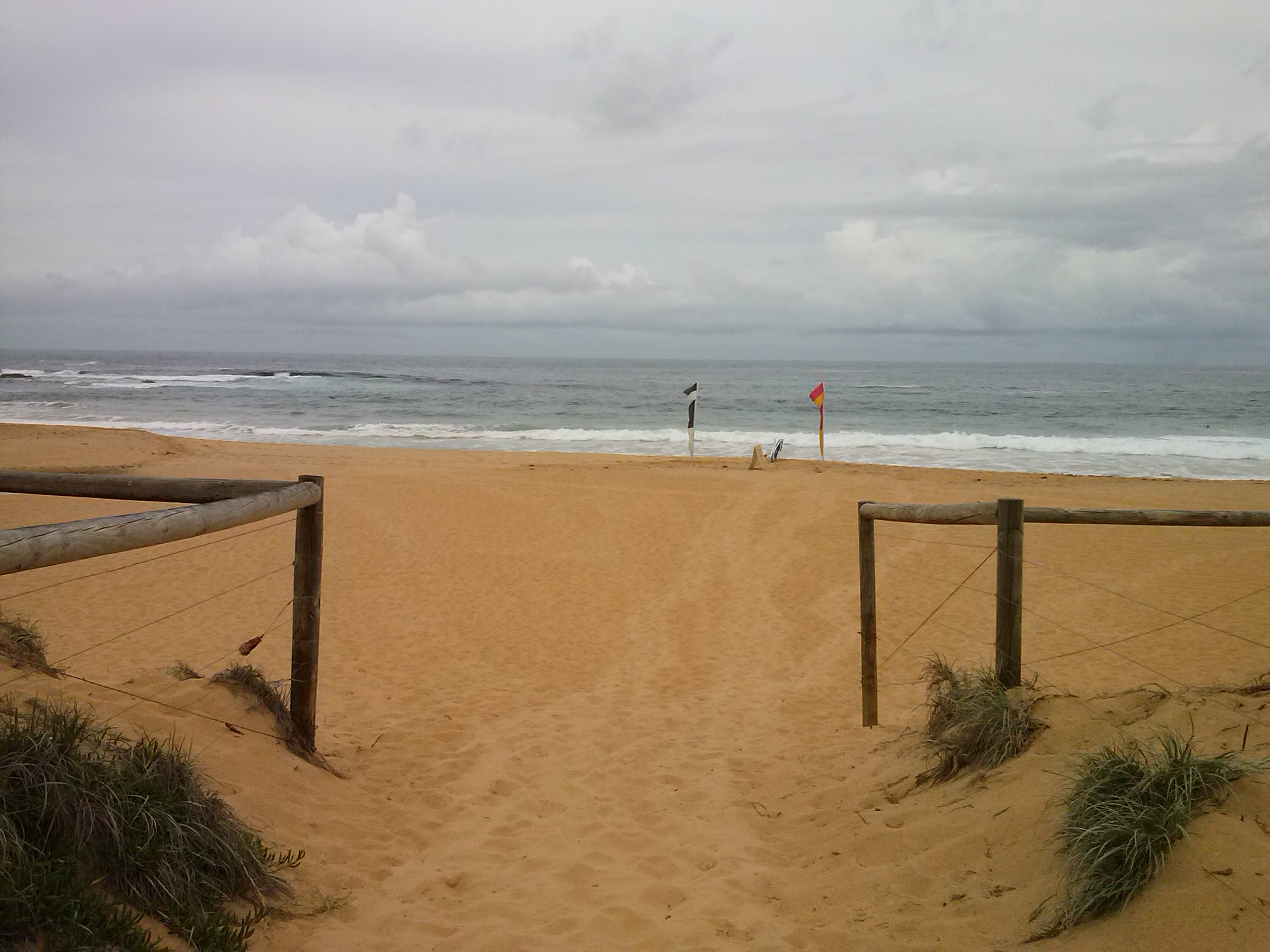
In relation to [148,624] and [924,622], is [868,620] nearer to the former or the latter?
[924,622]

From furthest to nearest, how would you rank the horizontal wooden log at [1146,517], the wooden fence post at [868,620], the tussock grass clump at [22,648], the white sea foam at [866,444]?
the white sea foam at [866,444] < the wooden fence post at [868,620] < the horizontal wooden log at [1146,517] < the tussock grass clump at [22,648]

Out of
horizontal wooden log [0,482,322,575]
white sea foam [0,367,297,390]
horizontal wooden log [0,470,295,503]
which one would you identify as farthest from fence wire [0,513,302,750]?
white sea foam [0,367,297,390]

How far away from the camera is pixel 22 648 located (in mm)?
4309

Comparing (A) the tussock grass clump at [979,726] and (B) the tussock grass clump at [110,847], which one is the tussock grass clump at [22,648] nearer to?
(B) the tussock grass clump at [110,847]

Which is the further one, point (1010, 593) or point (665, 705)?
point (665, 705)

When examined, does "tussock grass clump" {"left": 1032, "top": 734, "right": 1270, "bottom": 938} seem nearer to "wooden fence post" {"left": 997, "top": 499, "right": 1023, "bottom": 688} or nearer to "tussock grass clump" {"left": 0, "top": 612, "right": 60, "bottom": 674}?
"wooden fence post" {"left": 997, "top": 499, "right": 1023, "bottom": 688}

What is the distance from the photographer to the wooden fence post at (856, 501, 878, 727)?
5500 millimetres

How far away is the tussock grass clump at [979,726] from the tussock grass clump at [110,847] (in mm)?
2920

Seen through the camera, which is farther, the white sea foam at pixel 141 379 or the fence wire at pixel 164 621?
the white sea foam at pixel 141 379

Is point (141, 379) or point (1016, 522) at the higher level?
point (141, 379)

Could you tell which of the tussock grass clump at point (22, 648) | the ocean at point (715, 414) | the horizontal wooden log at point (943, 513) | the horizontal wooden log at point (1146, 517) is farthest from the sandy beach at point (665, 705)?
the ocean at point (715, 414)

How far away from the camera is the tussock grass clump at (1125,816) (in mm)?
2639

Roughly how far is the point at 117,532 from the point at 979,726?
3614mm

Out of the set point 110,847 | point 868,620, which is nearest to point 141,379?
point 868,620
